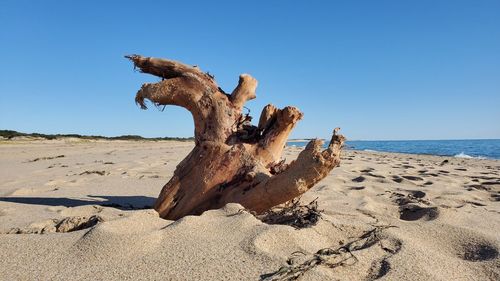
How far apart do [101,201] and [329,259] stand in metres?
3.25

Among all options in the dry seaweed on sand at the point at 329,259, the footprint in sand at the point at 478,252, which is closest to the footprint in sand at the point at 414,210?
the footprint in sand at the point at 478,252

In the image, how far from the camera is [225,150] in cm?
353

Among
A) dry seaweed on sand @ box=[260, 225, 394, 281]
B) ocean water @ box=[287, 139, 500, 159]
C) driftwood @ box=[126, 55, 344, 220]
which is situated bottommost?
ocean water @ box=[287, 139, 500, 159]

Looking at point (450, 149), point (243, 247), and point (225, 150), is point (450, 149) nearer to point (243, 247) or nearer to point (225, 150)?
point (225, 150)

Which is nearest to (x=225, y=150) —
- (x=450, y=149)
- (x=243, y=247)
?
(x=243, y=247)

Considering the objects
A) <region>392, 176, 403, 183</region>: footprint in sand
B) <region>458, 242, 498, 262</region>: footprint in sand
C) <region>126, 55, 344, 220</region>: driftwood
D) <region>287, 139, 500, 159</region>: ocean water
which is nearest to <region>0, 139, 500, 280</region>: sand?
<region>458, 242, 498, 262</region>: footprint in sand

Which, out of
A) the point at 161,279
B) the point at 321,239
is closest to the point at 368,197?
the point at 321,239

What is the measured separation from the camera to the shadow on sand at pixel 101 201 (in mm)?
4176

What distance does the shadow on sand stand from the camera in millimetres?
4176

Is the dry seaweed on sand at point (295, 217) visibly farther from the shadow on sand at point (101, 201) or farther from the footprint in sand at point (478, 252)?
the shadow on sand at point (101, 201)

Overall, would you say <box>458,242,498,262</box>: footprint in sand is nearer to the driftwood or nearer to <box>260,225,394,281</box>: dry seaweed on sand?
<box>260,225,394,281</box>: dry seaweed on sand

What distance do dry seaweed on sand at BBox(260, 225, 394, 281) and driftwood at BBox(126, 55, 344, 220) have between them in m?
0.61

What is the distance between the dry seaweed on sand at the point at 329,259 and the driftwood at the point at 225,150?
2.00ft

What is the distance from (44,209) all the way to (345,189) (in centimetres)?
335
